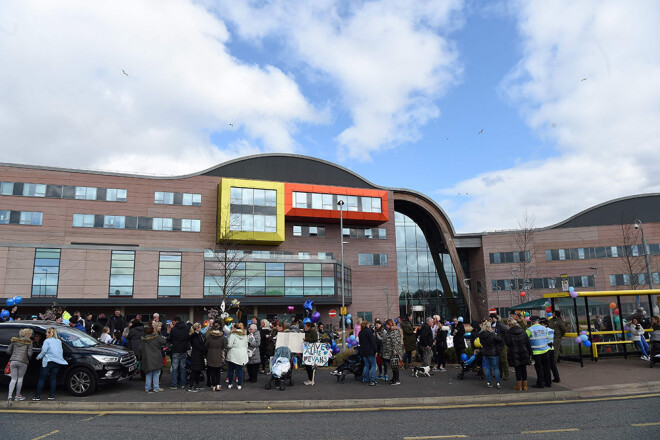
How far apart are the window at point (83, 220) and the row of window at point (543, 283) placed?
5241 cm

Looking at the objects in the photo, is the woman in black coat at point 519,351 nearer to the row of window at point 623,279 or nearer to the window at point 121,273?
the window at point 121,273

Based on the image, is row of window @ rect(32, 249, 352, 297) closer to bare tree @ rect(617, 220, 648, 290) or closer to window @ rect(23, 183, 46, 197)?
window @ rect(23, 183, 46, 197)

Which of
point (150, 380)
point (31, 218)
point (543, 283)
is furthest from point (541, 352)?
point (543, 283)

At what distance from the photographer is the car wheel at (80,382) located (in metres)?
10.5

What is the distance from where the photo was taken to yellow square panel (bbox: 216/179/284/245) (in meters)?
46.8

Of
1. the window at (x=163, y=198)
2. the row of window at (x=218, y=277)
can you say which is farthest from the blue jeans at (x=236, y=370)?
the window at (x=163, y=198)

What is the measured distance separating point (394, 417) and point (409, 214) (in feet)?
188

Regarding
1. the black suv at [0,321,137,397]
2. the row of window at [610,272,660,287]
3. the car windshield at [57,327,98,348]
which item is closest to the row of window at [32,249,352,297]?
the car windshield at [57,327,98,348]

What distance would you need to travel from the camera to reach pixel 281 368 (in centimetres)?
1144

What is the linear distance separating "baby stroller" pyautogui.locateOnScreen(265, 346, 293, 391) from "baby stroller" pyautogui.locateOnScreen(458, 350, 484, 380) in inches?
200

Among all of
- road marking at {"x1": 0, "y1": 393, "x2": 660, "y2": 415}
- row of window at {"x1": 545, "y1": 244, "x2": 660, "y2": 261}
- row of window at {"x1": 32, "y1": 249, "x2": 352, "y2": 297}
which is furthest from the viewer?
row of window at {"x1": 545, "y1": 244, "x2": 660, "y2": 261}

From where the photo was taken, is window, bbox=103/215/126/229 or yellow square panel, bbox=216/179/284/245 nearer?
window, bbox=103/215/126/229

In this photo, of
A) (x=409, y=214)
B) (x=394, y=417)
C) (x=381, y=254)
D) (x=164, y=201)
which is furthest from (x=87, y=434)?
(x=409, y=214)

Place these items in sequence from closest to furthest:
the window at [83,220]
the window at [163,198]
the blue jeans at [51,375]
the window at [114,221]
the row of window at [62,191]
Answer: the blue jeans at [51,375] → the row of window at [62,191] → the window at [83,220] → the window at [114,221] → the window at [163,198]
